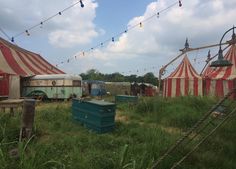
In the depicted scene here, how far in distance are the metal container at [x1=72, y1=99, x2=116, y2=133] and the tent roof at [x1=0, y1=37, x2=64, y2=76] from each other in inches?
518

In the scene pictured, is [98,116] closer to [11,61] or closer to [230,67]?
[230,67]

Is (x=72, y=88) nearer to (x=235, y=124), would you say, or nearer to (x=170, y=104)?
(x=170, y=104)

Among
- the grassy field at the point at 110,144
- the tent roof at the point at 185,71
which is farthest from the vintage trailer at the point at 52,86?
the grassy field at the point at 110,144

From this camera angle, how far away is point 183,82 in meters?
21.3

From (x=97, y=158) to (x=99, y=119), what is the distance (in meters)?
3.28

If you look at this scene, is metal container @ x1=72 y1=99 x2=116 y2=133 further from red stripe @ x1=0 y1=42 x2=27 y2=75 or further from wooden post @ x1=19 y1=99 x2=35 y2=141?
red stripe @ x1=0 y1=42 x2=27 y2=75

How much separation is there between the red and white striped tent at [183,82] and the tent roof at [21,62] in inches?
417

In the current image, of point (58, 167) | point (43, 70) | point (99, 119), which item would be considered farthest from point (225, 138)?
point (43, 70)

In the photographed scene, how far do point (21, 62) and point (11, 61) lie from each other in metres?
1.53

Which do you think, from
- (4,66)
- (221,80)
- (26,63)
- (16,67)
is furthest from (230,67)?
(26,63)

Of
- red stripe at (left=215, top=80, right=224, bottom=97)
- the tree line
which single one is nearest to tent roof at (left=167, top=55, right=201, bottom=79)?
red stripe at (left=215, top=80, right=224, bottom=97)

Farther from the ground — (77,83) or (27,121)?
(77,83)

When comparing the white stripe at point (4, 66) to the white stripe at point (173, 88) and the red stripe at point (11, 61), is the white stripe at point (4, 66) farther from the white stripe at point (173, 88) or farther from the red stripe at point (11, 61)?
the white stripe at point (173, 88)

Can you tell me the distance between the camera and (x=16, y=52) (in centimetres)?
2589
